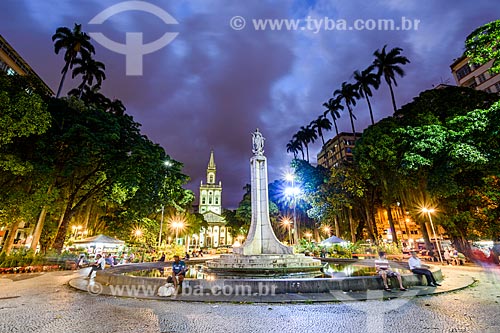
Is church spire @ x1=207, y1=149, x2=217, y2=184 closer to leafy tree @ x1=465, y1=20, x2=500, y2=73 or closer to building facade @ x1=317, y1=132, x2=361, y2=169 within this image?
building facade @ x1=317, y1=132, x2=361, y2=169

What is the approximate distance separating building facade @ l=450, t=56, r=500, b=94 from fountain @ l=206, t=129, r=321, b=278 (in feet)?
121

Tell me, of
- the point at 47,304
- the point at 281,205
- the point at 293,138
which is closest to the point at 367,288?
the point at 47,304

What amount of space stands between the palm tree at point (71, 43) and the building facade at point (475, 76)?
5197 centimetres

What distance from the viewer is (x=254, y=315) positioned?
607 cm

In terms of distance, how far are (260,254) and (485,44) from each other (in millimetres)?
17375

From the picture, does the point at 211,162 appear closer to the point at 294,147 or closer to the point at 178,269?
the point at 294,147

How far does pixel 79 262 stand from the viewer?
753 inches

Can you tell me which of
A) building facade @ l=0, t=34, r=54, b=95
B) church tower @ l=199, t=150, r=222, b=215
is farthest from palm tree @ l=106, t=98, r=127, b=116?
church tower @ l=199, t=150, r=222, b=215

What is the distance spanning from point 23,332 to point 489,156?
77.2ft

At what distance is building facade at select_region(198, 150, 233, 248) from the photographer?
334 ft

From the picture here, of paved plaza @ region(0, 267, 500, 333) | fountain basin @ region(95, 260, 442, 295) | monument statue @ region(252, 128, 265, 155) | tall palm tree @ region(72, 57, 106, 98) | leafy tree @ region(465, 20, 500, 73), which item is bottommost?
paved plaza @ region(0, 267, 500, 333)

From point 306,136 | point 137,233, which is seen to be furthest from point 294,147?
point 137,233

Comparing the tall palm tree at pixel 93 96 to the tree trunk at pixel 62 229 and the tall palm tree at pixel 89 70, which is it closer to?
the tall palm tree at pixel 89 70

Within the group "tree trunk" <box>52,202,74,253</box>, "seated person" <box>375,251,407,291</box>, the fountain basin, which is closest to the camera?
the fountain basin
